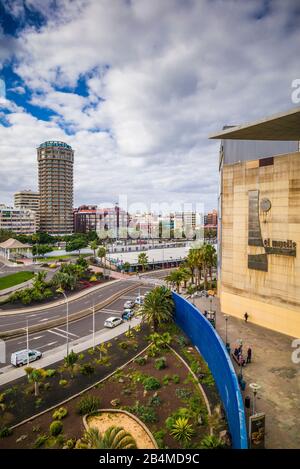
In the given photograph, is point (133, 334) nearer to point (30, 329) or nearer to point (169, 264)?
point (30, 329)

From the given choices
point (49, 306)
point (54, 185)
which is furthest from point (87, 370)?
point (54, 185)

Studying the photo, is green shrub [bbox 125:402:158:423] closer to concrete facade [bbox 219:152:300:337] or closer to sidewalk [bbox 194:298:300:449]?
sidewalk [bbox 194:298:300:449]

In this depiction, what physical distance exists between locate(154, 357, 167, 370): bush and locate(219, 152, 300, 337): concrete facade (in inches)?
478

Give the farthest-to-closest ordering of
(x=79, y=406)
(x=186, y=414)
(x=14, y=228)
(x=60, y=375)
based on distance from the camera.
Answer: (x=14, y=228) < (x=60, y=375) < (x=79, y=406) < (x=186, y=414)

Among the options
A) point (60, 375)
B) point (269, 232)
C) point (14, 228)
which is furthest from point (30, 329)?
point (14, 228)

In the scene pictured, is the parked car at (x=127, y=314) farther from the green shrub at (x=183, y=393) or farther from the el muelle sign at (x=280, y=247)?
the el muelle sign at (x=280, y=247)

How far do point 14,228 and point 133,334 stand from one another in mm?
136229

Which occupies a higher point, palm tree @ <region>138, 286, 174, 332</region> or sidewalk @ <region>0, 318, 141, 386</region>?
palm tree @ <region>138, 286, 174, 332</region>

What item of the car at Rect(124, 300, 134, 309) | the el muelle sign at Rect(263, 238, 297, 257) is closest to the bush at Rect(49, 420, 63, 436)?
the el muelle sign at Rect(263, 238, 297, 257)

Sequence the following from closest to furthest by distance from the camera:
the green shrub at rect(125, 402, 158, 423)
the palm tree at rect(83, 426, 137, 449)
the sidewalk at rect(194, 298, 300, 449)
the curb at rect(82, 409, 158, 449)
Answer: the palm tree at rect(83, 426, 137, 449) < the sidewalk at rect(194, 298, 300, 449) < the curb at rect(82, 409, 158, 449) < the green shrub at rect(125, 402, 158, 423)

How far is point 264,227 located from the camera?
32.7 metres

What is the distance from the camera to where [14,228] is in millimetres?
154250

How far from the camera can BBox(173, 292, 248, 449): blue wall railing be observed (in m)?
15.7

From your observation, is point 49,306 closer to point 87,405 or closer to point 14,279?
point 14,279
